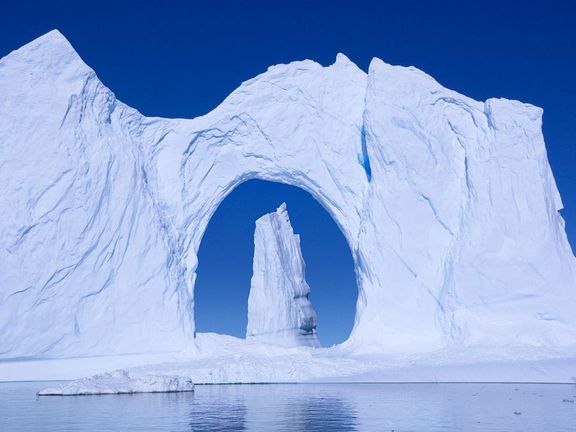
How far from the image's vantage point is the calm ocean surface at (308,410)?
8.67m

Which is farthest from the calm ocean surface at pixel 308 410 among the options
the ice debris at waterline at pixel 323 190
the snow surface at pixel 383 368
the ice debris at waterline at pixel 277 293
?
the ice debris at waterline at pixel 277 293

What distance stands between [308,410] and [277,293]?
16.9 m

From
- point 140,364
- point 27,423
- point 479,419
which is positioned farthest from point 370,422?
point 140,364

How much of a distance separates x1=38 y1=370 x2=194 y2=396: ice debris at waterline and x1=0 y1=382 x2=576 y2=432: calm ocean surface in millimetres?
493

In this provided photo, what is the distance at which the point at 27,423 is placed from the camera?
897 cm

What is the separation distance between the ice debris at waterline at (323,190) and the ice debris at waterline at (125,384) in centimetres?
426

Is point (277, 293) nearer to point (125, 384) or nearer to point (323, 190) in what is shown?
point (323, 190)

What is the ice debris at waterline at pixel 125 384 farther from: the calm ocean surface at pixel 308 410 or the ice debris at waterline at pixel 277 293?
the ice debris at waterline at pixel 277 293

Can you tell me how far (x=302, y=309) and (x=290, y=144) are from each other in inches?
285

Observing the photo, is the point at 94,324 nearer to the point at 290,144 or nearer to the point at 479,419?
the point at 290,144

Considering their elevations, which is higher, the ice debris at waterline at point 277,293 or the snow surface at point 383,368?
the ice debris at waterline at point 277,293

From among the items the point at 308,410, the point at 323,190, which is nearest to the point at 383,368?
the point at 308,410

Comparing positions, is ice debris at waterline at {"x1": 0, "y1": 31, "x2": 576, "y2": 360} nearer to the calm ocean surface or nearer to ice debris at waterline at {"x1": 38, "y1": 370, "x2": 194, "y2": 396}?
the calm ocean surface

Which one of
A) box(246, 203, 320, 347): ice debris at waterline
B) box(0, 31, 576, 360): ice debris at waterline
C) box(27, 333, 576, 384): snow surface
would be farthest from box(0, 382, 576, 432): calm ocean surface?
box(246, 203, 320, 347): ice debris at waterline
